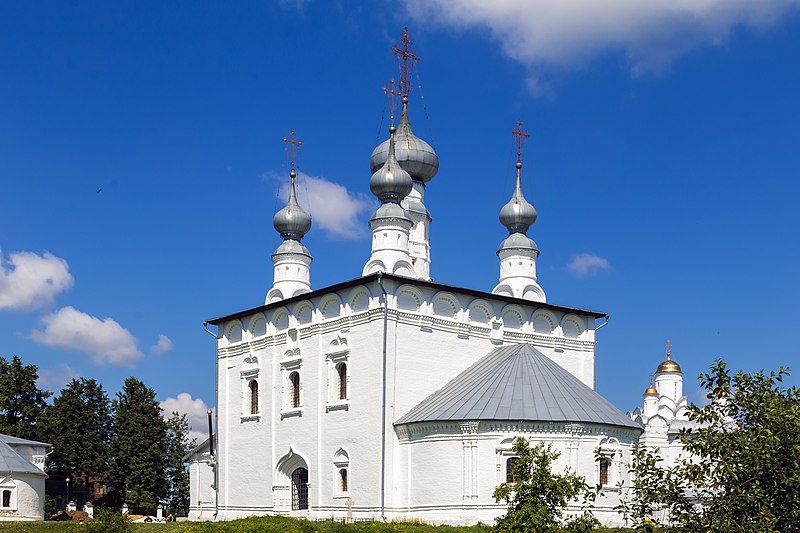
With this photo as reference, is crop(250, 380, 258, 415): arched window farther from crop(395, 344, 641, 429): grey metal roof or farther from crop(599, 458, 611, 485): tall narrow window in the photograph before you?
crop(599, 458, 611, 485): tall narrow window

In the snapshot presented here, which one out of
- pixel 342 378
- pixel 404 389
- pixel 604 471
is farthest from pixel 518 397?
pixel 342 378

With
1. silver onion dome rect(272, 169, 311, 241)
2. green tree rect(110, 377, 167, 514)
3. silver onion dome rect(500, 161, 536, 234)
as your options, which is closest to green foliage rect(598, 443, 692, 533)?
silver onion dome rect(500, 161, 536, 234)

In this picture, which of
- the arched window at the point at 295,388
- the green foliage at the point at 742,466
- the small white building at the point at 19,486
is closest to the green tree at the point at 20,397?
the small white building at the point at 19,486

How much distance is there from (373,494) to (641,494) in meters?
14.6

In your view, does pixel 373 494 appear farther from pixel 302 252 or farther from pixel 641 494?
pixel 641 494

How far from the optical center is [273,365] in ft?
91.6

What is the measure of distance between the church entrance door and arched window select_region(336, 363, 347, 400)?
8.78 ft

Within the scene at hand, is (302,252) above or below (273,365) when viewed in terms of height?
above

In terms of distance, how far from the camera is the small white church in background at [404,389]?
2247cm

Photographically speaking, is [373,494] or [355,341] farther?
[355,341]

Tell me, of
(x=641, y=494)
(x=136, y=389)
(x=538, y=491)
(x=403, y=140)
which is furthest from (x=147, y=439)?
(x=641, y=494)

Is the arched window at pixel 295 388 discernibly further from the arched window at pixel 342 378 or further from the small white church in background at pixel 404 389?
the arched window at pixel 342 378

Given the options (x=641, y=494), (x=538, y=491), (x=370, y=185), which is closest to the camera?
(x=641, y=494)

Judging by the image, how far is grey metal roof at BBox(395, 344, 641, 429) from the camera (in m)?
22.4
